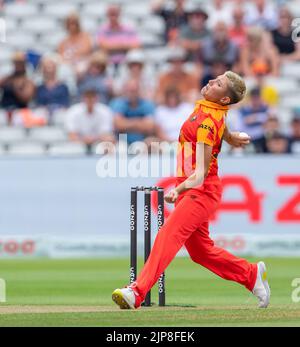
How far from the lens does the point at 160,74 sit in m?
21.0

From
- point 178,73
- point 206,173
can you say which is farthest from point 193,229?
point 178,73

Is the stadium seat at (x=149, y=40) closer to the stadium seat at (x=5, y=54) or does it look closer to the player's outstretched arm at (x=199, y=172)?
the stadium seat at (x=5, y=54)

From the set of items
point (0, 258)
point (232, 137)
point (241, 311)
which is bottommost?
point (0, 258)

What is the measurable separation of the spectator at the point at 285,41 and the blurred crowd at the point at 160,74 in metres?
0.02

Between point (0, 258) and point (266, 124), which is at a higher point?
point (266, 124)

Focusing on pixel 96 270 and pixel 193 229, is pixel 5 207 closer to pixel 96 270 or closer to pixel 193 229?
pixel 96 270

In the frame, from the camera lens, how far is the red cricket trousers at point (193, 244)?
10.0 meters

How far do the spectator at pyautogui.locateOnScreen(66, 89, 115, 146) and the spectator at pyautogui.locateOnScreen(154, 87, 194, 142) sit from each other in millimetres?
781

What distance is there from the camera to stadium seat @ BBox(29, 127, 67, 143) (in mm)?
19970

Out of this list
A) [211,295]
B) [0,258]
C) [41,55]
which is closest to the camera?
[211,295]

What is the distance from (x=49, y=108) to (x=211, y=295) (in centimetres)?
888

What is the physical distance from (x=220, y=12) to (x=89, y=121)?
13.0ft

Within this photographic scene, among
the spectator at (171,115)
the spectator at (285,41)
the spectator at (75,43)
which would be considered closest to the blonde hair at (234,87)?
the spectator at (171,115)

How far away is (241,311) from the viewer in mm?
10398
